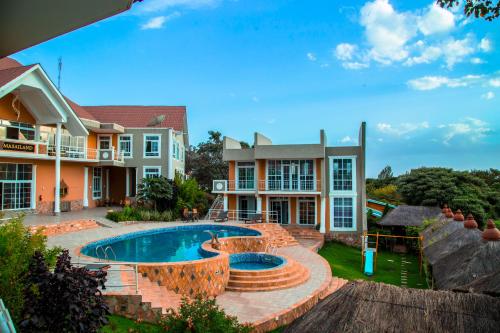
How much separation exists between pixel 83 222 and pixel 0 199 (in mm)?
5056

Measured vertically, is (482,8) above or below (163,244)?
above

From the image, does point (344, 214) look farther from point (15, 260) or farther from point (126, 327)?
point (15, 260)

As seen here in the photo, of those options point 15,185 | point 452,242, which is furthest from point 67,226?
point 452,242

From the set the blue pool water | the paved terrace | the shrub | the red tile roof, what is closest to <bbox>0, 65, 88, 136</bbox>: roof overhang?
the red tile roof

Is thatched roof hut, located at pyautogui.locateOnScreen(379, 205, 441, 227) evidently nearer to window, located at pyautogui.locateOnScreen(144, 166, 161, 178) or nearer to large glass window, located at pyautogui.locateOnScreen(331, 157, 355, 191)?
A: large glass window, located at pyautogui.locateOnScreen(331, 157, 355, 191)

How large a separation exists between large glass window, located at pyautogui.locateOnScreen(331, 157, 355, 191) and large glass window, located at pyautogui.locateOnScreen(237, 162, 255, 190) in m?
5.67

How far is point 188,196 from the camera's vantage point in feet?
82.1

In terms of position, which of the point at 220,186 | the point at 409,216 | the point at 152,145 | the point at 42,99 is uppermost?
the point at 42,99

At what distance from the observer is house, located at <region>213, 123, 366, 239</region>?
923 inches

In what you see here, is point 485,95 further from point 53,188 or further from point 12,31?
point 53,188

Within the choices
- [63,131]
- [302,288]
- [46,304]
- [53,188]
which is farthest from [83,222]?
→ [46,304]

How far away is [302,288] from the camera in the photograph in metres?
12.2

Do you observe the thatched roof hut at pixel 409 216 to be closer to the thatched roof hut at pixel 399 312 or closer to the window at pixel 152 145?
the window at pixel 152 145

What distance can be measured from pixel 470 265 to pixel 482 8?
6627mm
